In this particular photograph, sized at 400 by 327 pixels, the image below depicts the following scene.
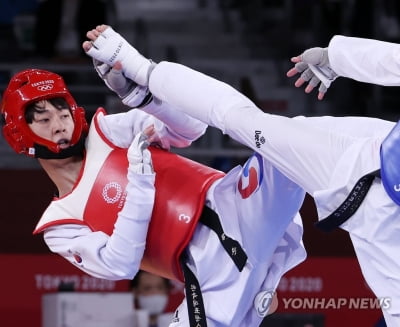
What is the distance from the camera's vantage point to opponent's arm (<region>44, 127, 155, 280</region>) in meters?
3.92

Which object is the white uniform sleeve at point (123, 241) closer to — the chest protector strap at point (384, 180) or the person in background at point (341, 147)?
the person in background at point (341, 147)

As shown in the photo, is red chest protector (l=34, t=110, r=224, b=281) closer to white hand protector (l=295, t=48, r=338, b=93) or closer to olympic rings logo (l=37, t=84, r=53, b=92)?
olympic rings logo (l=37, t=84, r=53, b=92)

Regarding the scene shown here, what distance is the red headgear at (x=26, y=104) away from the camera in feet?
13.6

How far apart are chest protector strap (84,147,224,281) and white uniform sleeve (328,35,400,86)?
28.5 inches

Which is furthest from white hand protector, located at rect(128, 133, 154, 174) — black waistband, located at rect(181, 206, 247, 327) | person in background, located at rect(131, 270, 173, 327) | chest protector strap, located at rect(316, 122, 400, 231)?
person in background, located at rect(131, 270, 173, 327)

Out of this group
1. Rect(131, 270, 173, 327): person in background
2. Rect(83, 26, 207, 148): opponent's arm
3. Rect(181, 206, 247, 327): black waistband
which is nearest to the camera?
Rect(181, 206, 247, 327): black waistband

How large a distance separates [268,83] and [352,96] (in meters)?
0.70

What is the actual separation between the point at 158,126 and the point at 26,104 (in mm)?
486

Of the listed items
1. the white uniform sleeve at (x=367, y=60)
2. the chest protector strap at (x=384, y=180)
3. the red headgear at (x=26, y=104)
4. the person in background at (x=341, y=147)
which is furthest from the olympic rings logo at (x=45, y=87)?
the chest protector strap at (x=384, y=180)

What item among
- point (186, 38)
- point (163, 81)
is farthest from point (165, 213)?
point (186, 38)

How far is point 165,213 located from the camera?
406 centimetres

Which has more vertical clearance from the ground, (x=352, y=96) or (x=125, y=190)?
(x=125, y=190)

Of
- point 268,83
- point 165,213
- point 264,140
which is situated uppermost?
point 264,140

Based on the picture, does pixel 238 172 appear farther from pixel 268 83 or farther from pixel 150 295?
pixel 268 83
